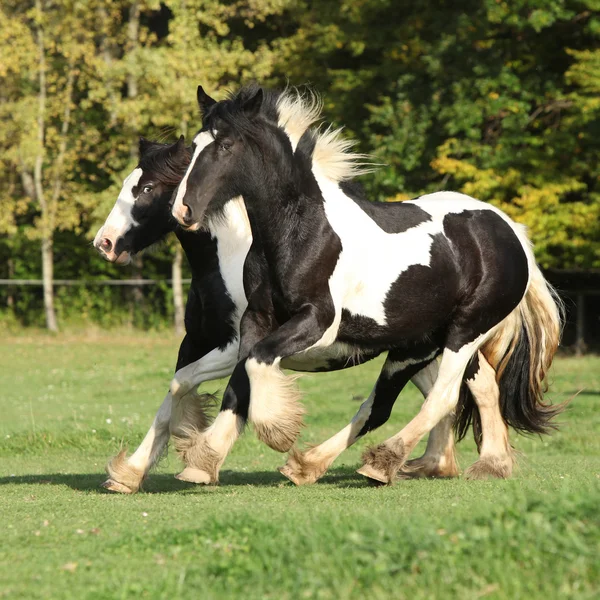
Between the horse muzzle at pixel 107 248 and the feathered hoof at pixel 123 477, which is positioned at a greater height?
the horse muzzle at pixel 107 248

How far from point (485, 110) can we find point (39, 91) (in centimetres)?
1434

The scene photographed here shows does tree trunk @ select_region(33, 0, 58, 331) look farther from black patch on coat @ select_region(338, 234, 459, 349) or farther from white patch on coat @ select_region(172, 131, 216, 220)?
white patch on coat @ select_region(172, 131, 216, 220)

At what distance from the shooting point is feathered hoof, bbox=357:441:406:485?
26.5 ft

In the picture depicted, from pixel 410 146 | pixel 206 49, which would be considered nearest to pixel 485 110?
pixel 410 146

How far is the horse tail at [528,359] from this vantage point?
9.35m

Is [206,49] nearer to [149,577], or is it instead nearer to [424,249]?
[424,249]

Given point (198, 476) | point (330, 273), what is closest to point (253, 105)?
point (330, 273)

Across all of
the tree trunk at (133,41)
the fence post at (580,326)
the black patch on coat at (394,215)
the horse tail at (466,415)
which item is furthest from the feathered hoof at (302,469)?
the tree trunk at (133,41)

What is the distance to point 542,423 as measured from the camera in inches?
372

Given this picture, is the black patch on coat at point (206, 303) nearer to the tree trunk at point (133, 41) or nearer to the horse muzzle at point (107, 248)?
the horse muzzle at point (107, 248)

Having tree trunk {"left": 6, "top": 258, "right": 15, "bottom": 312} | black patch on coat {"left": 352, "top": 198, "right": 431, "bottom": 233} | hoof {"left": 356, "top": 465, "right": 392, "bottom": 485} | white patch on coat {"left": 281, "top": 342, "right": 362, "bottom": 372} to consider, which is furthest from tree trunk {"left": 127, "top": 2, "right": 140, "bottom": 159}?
hoof {"left": 356, "top": 465, "right": 392, "bottom": 485}

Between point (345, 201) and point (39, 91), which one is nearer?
point (345, 201)

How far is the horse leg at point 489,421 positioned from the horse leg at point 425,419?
0.46 metres

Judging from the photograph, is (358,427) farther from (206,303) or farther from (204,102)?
(204,102)
